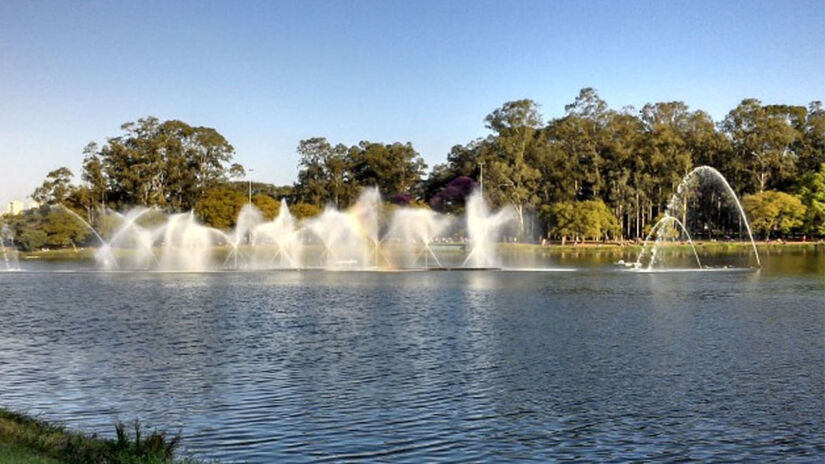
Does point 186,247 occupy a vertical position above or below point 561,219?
below

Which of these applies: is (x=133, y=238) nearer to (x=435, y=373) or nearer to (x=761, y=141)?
(x=761, y=141)

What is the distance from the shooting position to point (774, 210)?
11581cm

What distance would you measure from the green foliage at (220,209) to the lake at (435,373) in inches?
2989

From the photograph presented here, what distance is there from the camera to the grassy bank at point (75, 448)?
507 inches

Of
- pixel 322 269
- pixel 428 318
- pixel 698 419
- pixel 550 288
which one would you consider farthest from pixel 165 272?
pixel 698 419

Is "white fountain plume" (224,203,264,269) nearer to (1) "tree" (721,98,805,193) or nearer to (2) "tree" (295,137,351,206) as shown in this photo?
(2) "tree" (295,137,351,206)

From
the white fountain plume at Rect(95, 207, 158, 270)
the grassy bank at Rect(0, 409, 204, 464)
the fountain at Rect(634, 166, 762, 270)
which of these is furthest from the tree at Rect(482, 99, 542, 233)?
the grassy bank at Rect(0, 409, 204, 464)

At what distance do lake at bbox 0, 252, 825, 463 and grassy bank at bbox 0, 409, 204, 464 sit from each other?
2.15 metres

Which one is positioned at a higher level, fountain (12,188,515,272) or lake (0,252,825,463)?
fountain (12,188,515,272)

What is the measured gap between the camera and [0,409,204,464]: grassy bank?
42.3ft

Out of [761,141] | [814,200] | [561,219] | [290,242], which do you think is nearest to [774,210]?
[814,200]

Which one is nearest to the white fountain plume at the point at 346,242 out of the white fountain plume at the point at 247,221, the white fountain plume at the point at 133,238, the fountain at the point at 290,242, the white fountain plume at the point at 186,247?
the fountain at the point at 290,242

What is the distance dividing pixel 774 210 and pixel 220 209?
249 feet

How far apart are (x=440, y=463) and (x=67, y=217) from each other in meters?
111
